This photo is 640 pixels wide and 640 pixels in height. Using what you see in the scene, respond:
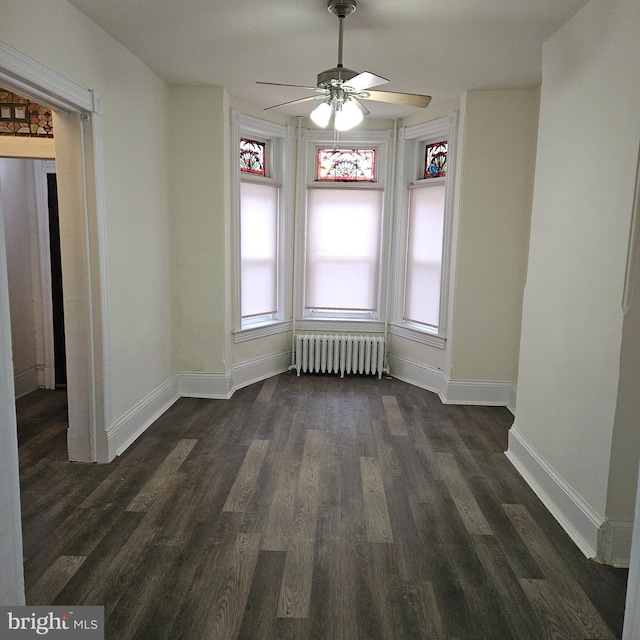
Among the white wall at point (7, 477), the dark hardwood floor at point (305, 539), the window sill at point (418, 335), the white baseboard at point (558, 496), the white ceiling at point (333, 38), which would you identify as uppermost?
the white ceiling at point (333, 38)

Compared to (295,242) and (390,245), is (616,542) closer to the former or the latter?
(390,245)

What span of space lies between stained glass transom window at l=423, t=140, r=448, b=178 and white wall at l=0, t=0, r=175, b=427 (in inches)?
106

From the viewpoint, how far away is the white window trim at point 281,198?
211 inches

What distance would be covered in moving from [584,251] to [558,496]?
142 centimetres

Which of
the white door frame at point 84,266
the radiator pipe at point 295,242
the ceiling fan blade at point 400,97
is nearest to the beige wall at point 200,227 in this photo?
the radiator pipe at point 295,242

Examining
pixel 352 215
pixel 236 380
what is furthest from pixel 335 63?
pixel 236 380

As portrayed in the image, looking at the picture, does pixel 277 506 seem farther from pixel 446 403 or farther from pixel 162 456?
pixel 446 403

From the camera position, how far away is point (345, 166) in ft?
20.3

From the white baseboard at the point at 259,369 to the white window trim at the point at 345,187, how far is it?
446mm

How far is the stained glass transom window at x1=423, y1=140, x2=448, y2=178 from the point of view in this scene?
561 cm

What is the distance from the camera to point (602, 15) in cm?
284

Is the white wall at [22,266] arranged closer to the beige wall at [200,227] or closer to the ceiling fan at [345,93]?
the beige wall at [200,227]

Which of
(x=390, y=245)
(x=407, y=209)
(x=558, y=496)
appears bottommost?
(x=558, y=496)

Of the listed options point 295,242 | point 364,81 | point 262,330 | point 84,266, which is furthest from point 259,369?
point 364,81
